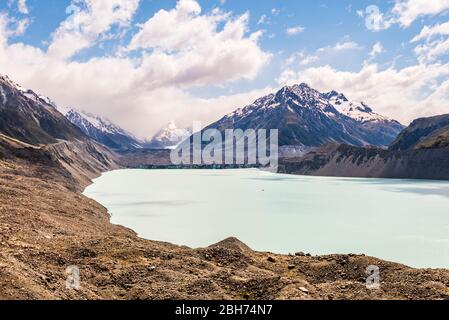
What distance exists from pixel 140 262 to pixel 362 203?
69094 mm

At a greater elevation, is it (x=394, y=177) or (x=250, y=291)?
(x=394, y=177)

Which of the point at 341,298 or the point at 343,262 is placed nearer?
the point at 341,298

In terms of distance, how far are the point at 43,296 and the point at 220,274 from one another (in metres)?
9.89

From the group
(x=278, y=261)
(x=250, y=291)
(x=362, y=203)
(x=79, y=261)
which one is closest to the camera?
(x=250, y=291)

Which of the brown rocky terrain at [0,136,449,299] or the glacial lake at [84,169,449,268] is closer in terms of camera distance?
the brown rocky terrain at [0,136,449,299]

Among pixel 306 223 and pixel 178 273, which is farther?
pixel 306 223

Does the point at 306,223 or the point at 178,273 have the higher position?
the point at 306,223

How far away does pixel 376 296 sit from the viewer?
2100 centimetres

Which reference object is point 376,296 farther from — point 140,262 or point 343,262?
point 140,262

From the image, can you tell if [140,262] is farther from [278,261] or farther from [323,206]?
[323,206]

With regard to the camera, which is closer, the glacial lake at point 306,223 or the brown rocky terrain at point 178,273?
the brown rocky terrain at point 178,273
